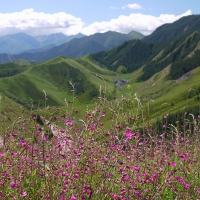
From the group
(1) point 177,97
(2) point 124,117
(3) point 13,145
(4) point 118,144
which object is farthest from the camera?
(1) point 177,97

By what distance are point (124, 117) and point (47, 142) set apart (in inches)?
64.3

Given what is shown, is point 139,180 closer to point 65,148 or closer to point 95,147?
point 95,147

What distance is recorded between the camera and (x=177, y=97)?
533ft

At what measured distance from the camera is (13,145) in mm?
5676

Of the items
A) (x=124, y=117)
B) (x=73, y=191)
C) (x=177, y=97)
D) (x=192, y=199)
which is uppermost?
(x=124, y=117)

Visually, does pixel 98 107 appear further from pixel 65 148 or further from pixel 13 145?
pixel 13 145

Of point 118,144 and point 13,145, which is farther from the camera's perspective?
point 13,145

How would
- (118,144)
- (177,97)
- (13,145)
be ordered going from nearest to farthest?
(118,144) < (13,145) < (177,97)

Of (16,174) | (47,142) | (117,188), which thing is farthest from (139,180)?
(16,174)

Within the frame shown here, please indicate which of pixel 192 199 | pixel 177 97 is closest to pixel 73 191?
pixel 192 199

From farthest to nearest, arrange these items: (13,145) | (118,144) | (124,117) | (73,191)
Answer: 1. (13,145)
2. (124,117)
3. (118,144)
4. (73,191)

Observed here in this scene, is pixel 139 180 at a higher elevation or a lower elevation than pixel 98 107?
lower

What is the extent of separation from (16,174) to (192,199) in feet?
11.1

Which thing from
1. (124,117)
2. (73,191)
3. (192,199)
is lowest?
(192,199)
